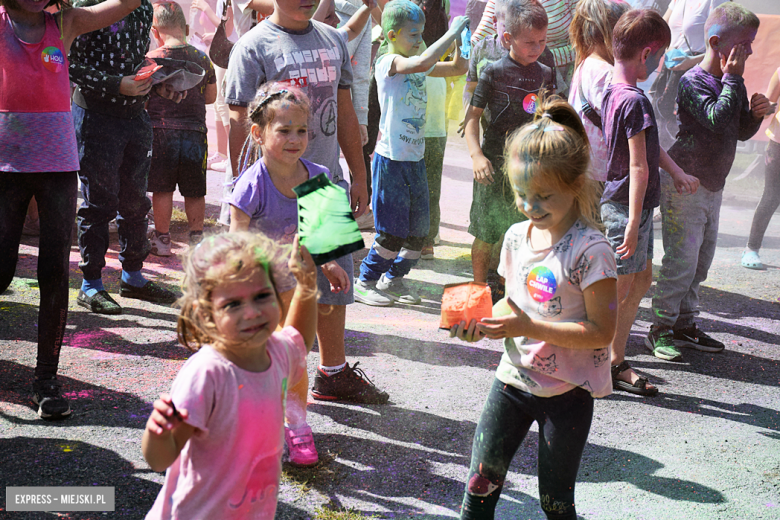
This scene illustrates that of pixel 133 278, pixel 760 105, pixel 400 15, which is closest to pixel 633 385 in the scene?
pixel 760 105

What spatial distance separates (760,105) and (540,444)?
325 centimetres

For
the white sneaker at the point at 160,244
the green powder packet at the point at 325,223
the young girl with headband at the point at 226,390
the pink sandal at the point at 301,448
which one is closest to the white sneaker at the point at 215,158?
the white sneaker at the point at 160,244

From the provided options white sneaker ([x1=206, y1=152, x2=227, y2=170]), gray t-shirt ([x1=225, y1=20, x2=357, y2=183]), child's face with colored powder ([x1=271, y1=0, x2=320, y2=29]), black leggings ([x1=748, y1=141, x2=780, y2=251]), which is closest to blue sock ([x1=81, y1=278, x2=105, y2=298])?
gray t-shirt ([x1=225, y1=20, x2=357, y2=183])

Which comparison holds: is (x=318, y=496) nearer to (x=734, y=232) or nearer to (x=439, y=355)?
(x=439, y=355)

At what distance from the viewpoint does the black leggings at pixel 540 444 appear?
6.86 ft

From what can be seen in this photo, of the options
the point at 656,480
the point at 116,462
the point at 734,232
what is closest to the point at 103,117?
the point at 116,462

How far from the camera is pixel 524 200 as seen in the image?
2105mm

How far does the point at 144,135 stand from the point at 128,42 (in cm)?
56

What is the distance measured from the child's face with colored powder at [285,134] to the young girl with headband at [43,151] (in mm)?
995

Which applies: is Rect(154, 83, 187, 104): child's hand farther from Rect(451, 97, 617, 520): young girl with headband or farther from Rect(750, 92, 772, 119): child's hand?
Rect(750, 92, 772, 119): child's hand

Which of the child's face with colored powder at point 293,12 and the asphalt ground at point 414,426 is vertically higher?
the child's face with colored powder at point 293,12

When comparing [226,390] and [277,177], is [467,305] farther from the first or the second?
[277,177]

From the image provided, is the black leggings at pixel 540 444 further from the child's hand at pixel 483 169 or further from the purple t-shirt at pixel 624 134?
the child's hand at pixel 483 169

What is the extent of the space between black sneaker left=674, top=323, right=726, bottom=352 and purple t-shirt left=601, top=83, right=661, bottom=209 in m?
1.30
